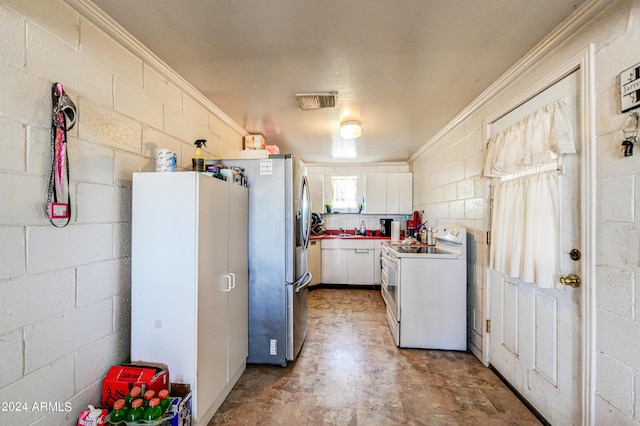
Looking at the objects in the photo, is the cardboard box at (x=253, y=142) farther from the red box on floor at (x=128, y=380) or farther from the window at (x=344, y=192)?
the red box on floor at (x=128, y=380)

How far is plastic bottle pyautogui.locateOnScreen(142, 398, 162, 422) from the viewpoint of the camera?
3.68ft

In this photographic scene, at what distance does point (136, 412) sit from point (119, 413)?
8cm

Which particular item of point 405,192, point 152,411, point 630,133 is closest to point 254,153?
point 152,411

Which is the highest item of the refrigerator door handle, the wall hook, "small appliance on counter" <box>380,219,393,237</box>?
the wall hook

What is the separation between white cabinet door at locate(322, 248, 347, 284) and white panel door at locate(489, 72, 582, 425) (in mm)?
2743

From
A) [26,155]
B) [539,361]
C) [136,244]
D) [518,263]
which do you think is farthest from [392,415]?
[26,155]

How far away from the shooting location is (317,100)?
220 cm

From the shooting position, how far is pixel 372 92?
6.94ft

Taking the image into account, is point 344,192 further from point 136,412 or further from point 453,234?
point 136,412

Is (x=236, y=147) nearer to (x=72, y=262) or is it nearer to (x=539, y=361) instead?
(x=72, y=262)

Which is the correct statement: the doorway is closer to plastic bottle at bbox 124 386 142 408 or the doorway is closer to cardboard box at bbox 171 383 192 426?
cardboard box at bbox 171 383 192 426

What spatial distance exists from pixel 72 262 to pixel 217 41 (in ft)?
4.57

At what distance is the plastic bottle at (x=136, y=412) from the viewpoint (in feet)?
3.67

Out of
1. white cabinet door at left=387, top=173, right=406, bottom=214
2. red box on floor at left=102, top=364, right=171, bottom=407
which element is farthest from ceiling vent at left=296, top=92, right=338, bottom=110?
white cabinet door at left=387, top=173, right=406, bottom=214
